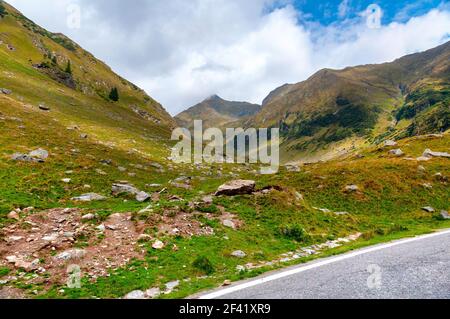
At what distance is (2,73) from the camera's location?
71.8m

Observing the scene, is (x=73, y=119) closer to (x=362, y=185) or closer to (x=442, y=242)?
(x=362, y=185)

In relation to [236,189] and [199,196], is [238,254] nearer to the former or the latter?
[236,189]

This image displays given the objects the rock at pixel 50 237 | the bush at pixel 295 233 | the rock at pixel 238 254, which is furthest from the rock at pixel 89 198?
the bush at pixel 295 233

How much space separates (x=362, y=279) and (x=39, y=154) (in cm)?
3307

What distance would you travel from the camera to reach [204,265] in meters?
14.9

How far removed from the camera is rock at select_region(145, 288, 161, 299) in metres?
11.8

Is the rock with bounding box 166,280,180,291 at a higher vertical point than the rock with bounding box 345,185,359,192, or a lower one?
lower

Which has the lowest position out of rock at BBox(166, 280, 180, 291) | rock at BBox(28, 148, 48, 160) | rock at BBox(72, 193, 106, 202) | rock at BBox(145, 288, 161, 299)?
rock at BBox(145, 288, 161, 299)

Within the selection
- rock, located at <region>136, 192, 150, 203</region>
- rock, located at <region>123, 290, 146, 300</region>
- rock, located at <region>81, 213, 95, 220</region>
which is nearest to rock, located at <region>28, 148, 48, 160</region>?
rock, located at <region>136, 192, 150, 203</region>

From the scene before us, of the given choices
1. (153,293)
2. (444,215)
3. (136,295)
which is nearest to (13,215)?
(136,295)

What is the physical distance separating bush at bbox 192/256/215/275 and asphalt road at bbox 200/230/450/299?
2.79 m

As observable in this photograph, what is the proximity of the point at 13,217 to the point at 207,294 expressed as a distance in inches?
535

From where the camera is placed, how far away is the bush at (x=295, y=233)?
2084 cm

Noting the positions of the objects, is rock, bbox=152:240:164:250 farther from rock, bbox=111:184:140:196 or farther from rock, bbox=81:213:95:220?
rock, bbox=111:184:140:196
